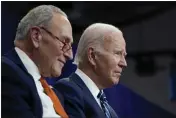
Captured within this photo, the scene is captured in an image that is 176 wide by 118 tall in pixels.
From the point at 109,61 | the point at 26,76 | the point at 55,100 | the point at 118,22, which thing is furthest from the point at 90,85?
the point at 118,22

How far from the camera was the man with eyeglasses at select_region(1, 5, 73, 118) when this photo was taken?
1164 mm

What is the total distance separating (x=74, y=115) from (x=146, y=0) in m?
1.15

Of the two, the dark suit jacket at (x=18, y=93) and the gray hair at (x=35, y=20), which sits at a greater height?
the gray hair at (x=35, y=20)

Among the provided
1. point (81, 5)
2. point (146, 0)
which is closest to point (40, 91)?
point (81, 5)

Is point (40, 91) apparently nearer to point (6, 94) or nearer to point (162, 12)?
point (6, 94)

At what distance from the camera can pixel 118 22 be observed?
2.15 meters

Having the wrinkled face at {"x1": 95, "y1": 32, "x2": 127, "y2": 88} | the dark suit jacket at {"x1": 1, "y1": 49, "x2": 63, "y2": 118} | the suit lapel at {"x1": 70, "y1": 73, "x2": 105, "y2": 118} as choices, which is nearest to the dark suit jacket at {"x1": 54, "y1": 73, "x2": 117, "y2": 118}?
the suit lapel at {"x1": 70, "y1": 73, "x2": 105, "y2": 118}

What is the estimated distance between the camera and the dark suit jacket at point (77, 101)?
53.2 inches

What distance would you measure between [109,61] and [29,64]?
0.40 m

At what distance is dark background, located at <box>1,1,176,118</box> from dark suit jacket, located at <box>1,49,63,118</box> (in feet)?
1.86

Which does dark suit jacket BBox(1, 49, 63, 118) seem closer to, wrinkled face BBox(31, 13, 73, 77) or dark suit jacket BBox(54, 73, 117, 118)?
wrinkled face BBox(31, 13, 73, 77)

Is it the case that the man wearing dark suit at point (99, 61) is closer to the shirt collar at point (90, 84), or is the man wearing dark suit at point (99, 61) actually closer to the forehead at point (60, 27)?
the shirt collar at point (90, 84)

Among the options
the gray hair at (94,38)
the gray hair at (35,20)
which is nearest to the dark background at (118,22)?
the gray hair at (94,38)

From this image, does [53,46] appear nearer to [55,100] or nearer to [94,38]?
[55,100]
